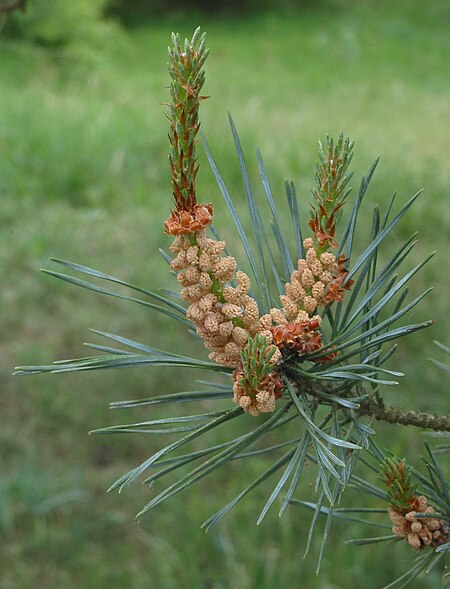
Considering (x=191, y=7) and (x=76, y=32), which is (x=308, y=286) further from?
(x=191, y=7)

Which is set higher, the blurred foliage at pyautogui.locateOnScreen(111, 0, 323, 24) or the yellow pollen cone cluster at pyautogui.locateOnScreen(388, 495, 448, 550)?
the blurred foliage at pyautogui.locateOnScreen(111, 0, 323, 24)

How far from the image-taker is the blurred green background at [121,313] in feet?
5.16

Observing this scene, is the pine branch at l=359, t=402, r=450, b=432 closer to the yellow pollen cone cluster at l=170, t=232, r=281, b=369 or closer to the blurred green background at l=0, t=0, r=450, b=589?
the yellow pollen cone cluster at l=170, t=232, r=281, b=369

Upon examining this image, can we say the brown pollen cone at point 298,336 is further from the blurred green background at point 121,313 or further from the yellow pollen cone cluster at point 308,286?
the blurred green background at point 121,313

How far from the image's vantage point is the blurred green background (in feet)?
5.16

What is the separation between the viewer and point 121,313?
2287 millimetres

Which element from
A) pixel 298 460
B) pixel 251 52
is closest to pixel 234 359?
pixel 298 460

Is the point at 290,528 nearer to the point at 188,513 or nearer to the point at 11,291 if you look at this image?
the point at 188,513

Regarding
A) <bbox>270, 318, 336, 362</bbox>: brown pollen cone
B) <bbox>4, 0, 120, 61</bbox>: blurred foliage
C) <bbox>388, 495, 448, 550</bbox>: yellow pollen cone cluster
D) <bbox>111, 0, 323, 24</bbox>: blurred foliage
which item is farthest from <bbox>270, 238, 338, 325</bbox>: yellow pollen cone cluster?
<bbox>111, 0, 323, 24</bbox>: blurred foliage

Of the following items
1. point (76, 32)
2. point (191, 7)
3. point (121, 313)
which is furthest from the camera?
point (191, 7)

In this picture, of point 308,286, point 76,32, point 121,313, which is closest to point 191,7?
point 76,32

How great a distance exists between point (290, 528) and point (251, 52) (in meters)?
7.17

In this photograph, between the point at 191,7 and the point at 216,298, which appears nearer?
the point at 216,298

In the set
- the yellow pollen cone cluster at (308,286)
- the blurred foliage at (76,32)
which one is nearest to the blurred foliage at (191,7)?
the blurred foliage at (76,32)
